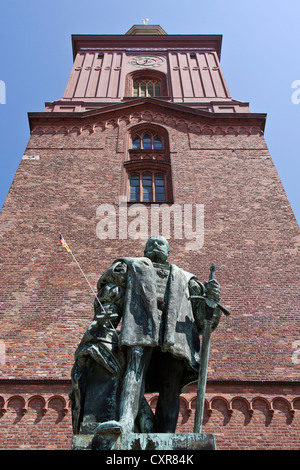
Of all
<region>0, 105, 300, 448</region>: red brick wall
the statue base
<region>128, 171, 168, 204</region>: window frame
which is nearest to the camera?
the statue base

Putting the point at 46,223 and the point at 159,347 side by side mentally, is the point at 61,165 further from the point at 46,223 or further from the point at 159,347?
the point at 159,347

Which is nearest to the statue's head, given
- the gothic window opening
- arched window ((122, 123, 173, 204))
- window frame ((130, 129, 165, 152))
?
arched window ((122, 123, 173, 204))

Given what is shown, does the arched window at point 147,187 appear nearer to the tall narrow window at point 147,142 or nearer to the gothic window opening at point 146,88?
the tall narrow window at point 147,142

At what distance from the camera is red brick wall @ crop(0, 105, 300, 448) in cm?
855

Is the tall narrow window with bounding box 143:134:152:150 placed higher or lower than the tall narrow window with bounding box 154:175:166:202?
higher

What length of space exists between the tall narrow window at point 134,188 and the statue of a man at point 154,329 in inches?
365

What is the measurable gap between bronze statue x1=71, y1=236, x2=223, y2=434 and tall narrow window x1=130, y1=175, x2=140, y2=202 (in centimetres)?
936

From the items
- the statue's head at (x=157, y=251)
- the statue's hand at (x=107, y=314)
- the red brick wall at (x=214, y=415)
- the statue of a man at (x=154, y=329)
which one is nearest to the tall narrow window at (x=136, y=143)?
the red brick wall at (x=214, y=415)

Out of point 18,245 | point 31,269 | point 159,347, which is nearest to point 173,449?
point 159,347

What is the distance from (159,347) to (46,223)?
843cm

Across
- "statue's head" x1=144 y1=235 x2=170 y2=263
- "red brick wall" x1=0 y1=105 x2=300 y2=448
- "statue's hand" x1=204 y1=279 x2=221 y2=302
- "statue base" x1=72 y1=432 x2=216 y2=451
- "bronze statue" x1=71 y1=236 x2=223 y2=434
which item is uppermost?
"red brick wall" x1=0 y1=105 x2=300 y2=448

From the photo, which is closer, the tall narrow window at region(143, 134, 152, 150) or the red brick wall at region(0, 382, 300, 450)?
the red brick wall at region(0, 382, 300, 450)

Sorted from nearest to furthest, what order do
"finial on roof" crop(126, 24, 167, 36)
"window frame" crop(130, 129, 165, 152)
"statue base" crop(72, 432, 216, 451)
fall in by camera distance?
"statue base" crop(72, 432, 216, 451) → "window frame" crop(130, 129, 165, 152) → "finial on roof" crop(126, 24, 167, 36)

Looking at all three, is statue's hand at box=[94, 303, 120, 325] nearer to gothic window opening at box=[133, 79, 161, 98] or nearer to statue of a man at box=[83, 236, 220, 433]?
statue of a man at box=[83, 236, 220, 433]
